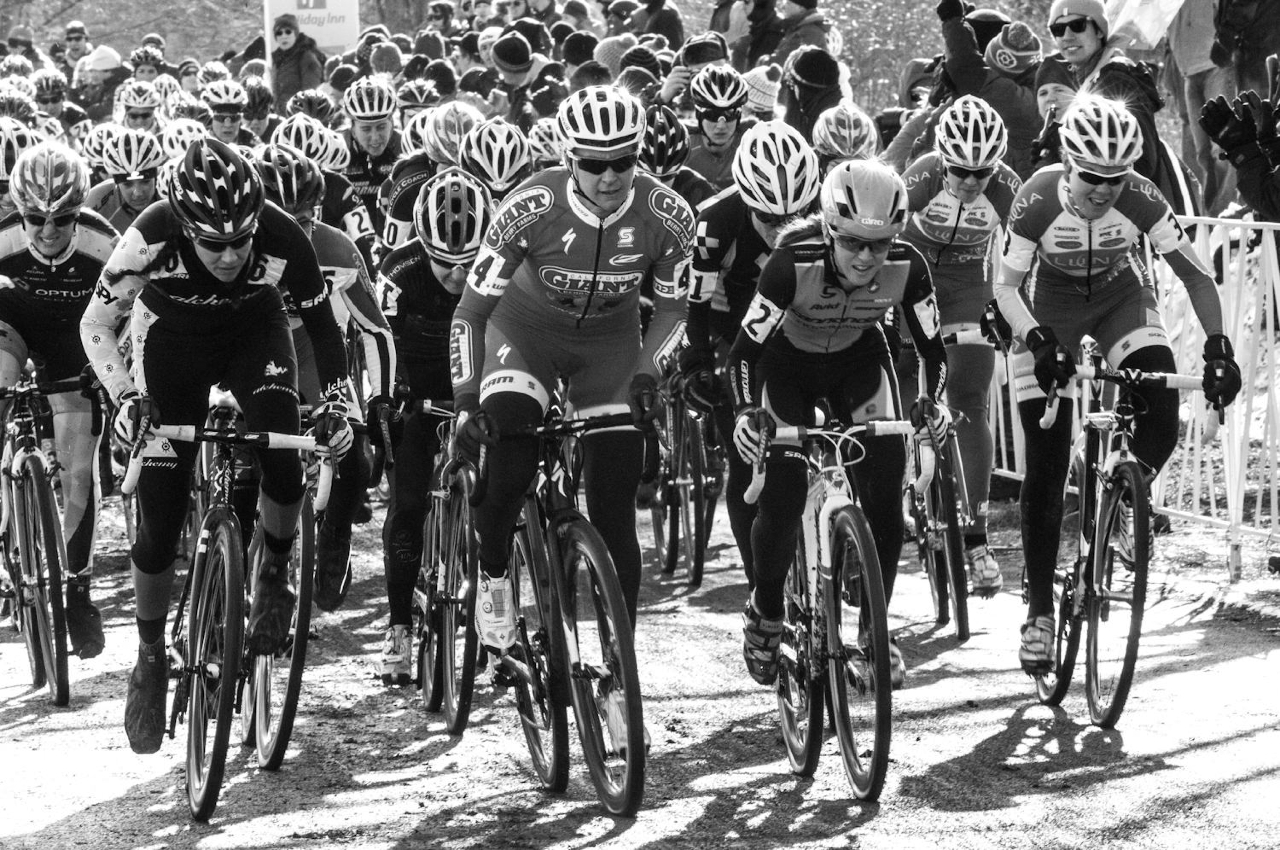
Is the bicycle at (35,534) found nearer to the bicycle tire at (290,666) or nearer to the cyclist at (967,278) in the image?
the bicycle tire at (290,666)

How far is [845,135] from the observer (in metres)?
10.2

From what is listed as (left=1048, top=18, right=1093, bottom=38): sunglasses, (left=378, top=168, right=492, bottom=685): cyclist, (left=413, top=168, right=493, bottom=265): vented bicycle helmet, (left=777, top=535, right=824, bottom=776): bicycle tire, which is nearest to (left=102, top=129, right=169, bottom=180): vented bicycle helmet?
(left=378, top=168, right=492, bottom=685): cyclist

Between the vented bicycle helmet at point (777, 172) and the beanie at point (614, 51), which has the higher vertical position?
the beanie at point (614, 51)

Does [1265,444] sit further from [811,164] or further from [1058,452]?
[811,164]

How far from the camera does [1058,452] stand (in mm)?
7625

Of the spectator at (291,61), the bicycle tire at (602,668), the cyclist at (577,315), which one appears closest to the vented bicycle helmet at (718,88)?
the cyclist at (577,315)

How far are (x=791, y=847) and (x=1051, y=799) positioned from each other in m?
0.99

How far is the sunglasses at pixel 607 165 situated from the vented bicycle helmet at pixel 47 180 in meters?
2.75

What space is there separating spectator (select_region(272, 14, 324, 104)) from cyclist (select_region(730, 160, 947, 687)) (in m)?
14.9

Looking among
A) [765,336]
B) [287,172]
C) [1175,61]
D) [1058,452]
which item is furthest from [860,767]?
[1175,61]

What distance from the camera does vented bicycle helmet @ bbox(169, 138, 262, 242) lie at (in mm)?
6105

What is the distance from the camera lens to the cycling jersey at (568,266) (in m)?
6.74

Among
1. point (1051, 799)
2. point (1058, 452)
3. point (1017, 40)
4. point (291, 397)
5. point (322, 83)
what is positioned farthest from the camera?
point (322, 83)

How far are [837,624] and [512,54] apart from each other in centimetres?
1100
